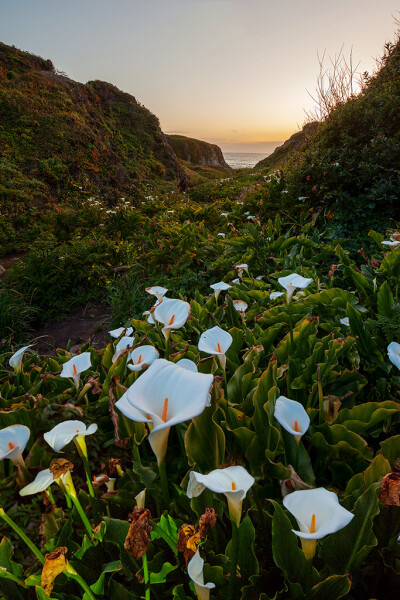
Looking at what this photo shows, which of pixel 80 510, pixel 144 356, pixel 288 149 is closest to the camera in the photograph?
pixel 80 510

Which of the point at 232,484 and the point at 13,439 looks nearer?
the point at 232,484

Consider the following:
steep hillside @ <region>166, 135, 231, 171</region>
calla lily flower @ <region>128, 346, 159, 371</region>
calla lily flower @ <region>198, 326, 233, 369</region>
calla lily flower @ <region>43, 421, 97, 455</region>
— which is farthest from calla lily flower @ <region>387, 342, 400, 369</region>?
steep hillside @ <region>166, 135, 231, 171</region>

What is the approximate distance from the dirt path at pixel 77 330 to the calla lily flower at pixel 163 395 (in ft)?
9.83

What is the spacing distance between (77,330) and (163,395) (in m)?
3.69

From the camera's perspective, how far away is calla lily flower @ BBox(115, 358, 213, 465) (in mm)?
708

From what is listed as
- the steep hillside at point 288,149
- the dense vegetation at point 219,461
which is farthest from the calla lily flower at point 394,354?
the steep hillside at point 288,149

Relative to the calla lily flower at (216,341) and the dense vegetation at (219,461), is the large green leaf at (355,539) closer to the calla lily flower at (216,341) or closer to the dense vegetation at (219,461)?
the dense vegetation at (219,461)

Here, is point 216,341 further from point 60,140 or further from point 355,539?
point 60,140

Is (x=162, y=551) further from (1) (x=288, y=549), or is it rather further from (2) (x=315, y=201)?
(2) (x=315, y=201)

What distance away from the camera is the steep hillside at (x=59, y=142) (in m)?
11.1

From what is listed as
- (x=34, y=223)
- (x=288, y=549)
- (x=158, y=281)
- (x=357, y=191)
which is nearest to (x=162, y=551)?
(x=288, y=549)

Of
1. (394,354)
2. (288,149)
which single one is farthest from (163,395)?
(288,149)

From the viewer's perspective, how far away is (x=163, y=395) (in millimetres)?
775

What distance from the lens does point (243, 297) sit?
2566mm
